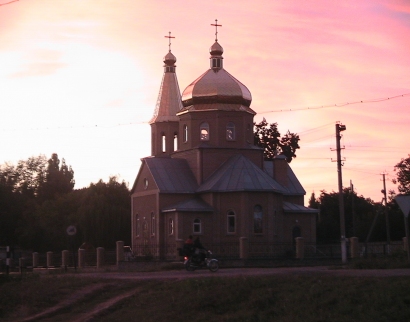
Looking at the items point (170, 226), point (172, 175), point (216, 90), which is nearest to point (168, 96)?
point (216, 90)

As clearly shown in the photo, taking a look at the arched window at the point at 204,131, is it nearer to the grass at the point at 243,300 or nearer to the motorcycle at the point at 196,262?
the motorcycle at the point at 196,262

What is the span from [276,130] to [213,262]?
35314 millimetres

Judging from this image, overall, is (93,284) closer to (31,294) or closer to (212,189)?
(31,294)

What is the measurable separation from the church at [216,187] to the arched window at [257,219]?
60 mm

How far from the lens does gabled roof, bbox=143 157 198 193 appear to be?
50.3 meters

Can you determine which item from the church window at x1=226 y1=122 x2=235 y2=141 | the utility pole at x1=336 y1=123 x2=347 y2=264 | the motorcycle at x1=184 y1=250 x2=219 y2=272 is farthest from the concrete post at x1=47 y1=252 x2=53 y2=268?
the motorcycle at x1=184 y1=250 x2=219 y2=272

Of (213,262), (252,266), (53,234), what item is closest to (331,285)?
(213,262)

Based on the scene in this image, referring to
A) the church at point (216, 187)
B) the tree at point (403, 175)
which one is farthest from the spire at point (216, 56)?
the tree at point (403, 175)

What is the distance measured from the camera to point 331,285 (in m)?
18.9

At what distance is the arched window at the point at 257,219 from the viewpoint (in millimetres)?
48344

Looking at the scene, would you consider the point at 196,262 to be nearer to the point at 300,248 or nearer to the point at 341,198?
the point at 341,198

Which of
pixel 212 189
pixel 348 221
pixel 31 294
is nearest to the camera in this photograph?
pixel 31 294

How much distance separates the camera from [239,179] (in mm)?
48906

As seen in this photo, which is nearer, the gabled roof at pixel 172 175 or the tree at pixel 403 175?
the gabled roof at pixel 172 175
